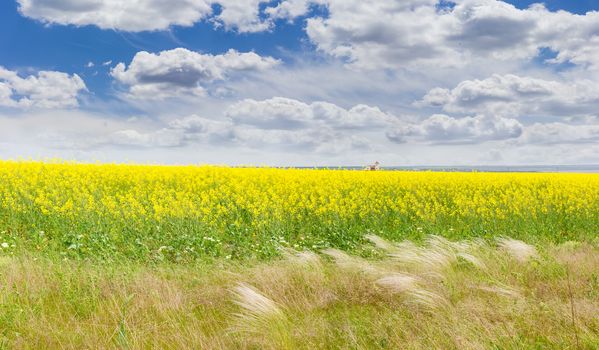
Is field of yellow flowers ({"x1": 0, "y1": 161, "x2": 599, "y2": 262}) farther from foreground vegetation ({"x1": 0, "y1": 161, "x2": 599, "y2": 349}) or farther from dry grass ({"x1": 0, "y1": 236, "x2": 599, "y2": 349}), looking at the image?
dry grass ({"x1": 0, "y1": 236, "x2": 599, "y2": 349})

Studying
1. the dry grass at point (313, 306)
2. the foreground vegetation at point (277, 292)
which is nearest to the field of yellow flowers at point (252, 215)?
the foreground vegetation at point (277, 292)

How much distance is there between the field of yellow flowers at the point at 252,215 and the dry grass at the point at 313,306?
3.33 meters

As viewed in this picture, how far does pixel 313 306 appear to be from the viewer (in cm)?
583

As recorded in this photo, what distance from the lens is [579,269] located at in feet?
24.8

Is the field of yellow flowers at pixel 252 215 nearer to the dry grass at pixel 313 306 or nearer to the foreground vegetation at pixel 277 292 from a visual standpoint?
the foreground vegetation at pixel 277 292

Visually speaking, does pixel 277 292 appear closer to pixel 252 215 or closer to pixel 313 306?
pixel 313 306

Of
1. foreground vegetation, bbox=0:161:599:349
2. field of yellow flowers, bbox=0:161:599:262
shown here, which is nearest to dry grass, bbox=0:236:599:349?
foreground vegetation, bbox=0:161:599:349

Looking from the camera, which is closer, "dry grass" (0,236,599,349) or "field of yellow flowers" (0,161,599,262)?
"dry grass" (0,236,599,349)

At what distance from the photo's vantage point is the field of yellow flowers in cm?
1113

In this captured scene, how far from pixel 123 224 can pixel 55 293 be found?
21.5ft

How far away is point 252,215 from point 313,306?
835cm

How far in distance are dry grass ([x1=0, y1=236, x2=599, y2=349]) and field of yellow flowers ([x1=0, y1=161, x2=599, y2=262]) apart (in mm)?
3328

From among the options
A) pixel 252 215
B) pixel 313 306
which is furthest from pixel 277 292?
pixel 252 215

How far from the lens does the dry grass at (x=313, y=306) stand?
4.73 m
